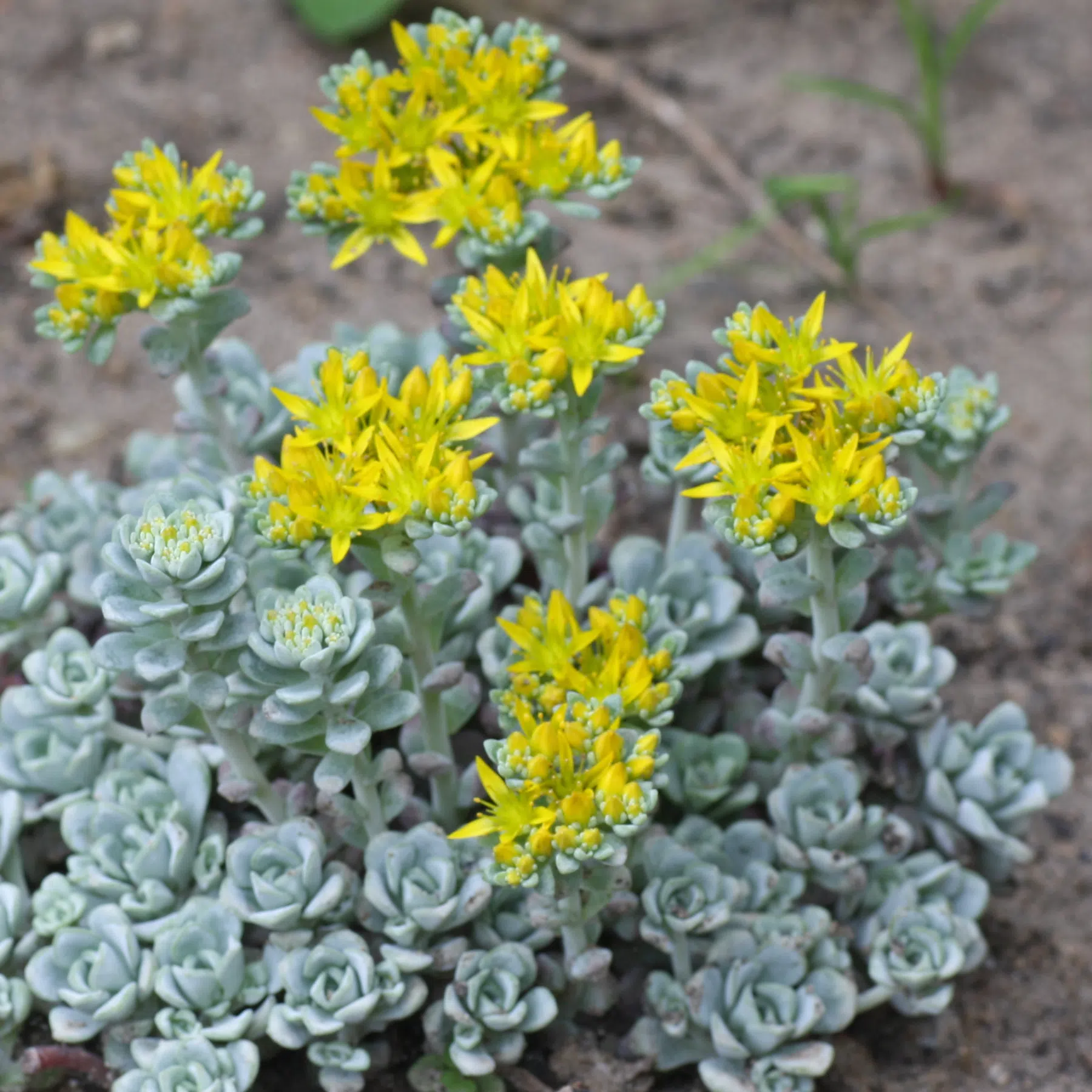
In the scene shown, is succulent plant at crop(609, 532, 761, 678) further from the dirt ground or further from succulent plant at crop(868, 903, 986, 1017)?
the dirt ground

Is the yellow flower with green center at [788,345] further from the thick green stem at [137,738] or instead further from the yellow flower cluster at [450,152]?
the thick green stem at [137,738]

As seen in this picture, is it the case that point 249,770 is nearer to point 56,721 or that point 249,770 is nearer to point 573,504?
point 56,721

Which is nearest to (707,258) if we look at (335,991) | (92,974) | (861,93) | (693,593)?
(861,93)

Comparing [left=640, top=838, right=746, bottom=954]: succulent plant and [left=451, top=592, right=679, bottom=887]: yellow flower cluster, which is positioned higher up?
[left=451, top=592, right=679, bottom=887]: yellow flower cluster

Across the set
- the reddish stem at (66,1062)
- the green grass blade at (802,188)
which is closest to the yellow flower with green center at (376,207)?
the reddish stem at (66,1062)

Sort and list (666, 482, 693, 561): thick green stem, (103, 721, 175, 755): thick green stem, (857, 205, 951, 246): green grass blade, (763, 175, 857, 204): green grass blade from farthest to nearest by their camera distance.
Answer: (857, 205, 951, 246): green grass blade → (763, 175, 857, 204): green grass blade → (666, 482, 693, 561): thick green stem → (103, 721, 175, 755): thick green stem

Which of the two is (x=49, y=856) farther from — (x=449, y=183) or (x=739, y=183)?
(x=739, y=183)

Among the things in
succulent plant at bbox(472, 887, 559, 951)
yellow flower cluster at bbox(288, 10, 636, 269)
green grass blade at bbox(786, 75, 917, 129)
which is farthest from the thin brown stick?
succulent plant at bbox(472, 887, 559, 951)
